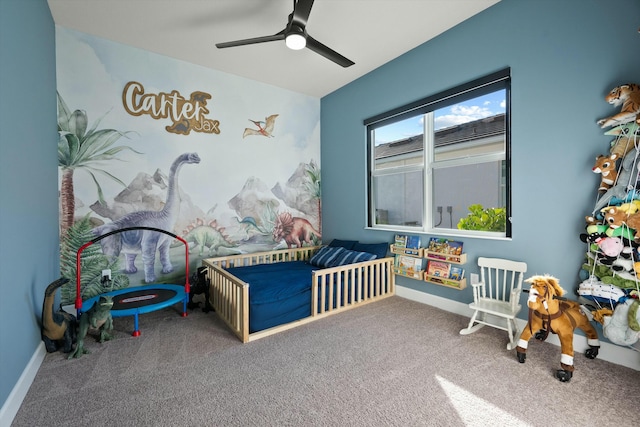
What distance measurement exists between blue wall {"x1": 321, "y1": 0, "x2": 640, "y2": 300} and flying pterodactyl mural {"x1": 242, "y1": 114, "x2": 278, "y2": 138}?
2.11 meters

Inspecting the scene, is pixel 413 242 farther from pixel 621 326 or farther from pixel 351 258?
pixel 621 326

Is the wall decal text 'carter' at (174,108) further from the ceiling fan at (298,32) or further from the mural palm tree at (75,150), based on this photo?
the ceiling fan at (298,32)

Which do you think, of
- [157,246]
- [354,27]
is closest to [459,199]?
[354,27]

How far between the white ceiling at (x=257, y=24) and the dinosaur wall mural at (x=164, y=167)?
0.88 ft

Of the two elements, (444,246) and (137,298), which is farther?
(444,246)

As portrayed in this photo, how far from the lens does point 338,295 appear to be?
2.83m

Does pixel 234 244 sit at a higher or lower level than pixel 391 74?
lower

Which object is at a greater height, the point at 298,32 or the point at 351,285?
the point at 298,32

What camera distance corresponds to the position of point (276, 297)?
97.6 inches

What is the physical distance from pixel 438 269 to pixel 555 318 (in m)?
1.11

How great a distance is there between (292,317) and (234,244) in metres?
1.52

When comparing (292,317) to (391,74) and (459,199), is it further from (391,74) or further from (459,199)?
(391,74)

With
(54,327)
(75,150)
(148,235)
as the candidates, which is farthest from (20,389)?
(75,150)

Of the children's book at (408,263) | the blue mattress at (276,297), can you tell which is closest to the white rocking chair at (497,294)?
the children's book at (408,263)
